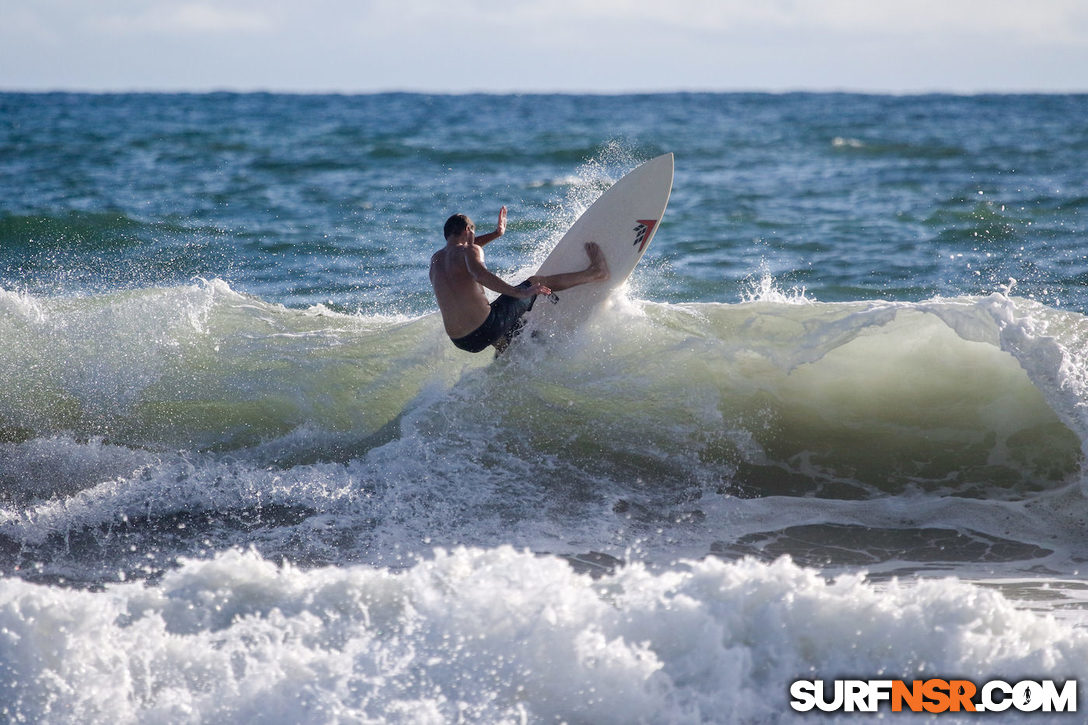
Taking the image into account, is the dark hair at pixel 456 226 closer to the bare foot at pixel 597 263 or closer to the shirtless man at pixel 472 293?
the shirtless man at pixel 472 293

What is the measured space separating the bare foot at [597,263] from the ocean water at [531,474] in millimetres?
262

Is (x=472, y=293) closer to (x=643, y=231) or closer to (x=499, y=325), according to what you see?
(x=499, y=325)

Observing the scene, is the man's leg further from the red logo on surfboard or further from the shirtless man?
the red logo on surfboard

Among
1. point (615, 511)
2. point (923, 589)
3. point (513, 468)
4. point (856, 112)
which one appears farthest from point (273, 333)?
Answer: point (856, 112)

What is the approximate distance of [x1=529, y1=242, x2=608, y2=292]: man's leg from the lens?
6.25m

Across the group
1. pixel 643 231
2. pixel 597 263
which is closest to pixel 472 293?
pixel 597 263

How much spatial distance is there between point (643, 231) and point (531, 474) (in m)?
2.02

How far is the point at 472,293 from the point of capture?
5902 mm

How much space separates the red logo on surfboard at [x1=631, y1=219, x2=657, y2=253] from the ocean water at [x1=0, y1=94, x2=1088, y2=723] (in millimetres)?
545

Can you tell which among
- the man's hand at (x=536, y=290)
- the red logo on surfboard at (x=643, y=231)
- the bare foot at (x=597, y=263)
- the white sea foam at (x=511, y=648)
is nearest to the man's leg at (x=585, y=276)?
the bare foot at (x=597, y=263)

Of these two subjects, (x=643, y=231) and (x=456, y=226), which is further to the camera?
(x=643, y=231)

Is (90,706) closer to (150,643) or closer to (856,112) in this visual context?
(150,643)

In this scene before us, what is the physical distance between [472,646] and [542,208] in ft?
35.9

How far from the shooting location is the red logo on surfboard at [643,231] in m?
6.52
